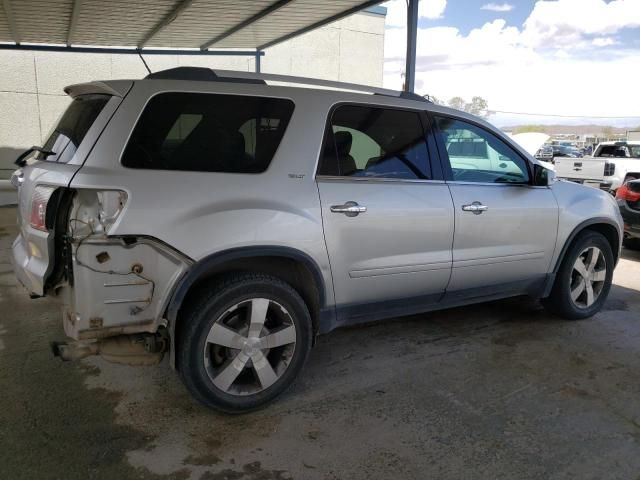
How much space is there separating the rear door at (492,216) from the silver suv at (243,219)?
21mm

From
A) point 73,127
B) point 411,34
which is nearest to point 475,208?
point 73,127

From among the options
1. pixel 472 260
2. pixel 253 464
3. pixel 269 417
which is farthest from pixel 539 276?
pixel 253 464

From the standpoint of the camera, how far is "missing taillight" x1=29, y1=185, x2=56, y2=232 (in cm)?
280

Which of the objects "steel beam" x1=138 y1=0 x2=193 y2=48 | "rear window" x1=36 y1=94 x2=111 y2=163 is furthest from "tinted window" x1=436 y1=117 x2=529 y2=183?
"steel beam" x1=138 y1=0 x2=193 y2=48

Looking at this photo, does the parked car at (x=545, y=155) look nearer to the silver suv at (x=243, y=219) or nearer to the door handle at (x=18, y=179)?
the silver suv at (x=243, y=219)

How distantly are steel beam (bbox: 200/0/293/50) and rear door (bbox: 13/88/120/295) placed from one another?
5850 mm

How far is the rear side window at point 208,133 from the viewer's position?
9.32ft

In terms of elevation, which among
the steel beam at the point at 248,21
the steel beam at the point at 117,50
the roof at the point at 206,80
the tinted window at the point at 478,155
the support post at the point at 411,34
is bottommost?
the tinted window at the point at 478,155

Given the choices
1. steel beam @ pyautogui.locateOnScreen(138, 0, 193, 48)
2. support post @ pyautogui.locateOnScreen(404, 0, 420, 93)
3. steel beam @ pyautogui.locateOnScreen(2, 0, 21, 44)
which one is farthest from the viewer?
steel beam @ pyautogui.locateOnScreen(138, 0, 193, 48)

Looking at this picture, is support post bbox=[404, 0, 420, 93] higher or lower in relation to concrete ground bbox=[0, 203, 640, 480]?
higher

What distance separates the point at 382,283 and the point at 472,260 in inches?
33.6

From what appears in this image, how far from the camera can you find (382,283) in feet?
11.6

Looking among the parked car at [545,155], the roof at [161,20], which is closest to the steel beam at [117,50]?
the roof at [161,20]

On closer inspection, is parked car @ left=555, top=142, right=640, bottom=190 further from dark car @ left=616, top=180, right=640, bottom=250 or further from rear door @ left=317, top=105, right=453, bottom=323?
rear door @ left=317, top=105, right=453, bottom=323
